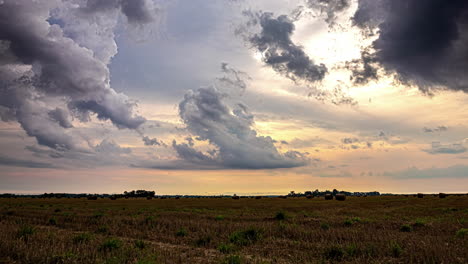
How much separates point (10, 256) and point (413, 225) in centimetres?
2202

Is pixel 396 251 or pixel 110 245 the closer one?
pixel 396 251

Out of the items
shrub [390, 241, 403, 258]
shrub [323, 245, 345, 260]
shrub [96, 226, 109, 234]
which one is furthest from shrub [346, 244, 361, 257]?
shrub [96, 226, 109, 234]

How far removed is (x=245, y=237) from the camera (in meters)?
16.2

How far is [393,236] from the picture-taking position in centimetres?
1577

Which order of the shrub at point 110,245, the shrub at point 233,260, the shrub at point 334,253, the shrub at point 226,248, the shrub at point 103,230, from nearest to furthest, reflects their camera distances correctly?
the shrub at point 233,260, the shrub at point 334,253, the shrub at point 110,245, the shrub at point 226,248, the shrub at point 103,230

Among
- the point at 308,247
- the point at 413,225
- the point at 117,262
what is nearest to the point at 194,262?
the point at 117,262

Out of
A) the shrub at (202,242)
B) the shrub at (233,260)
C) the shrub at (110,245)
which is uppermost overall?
the shrub at (110,245)

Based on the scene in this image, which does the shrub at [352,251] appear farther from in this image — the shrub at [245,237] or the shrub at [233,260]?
the shrub at [233,260]

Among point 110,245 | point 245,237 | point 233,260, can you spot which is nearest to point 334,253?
point 233,260

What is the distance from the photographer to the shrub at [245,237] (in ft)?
49.3

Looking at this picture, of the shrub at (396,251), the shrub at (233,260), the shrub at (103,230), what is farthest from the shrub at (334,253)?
the shrub at (103,230)

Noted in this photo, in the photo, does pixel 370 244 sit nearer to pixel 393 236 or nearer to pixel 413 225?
pixel 393 236

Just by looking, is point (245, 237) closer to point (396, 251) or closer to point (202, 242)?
point (202, 242)

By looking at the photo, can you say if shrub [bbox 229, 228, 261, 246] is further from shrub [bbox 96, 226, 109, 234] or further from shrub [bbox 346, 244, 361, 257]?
shrub [bbox 96, 226, 109, 234]
